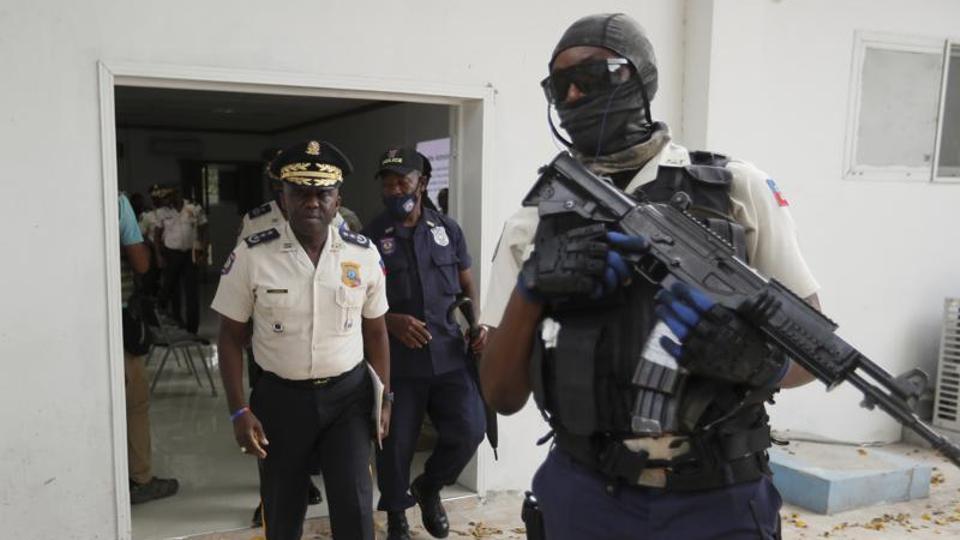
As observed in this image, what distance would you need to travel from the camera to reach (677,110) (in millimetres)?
5039

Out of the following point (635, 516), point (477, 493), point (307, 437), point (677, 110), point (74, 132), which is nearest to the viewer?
point (635, 516)

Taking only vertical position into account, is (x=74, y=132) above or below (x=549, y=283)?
above

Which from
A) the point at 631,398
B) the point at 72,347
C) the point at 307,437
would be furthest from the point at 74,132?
the point at 631,398

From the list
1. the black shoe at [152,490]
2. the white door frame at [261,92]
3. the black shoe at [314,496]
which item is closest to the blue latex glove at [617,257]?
the white door frame at [261,92]

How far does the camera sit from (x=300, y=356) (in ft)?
10.1

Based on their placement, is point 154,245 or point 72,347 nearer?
point 72,347

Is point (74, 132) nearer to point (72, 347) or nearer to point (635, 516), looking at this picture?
point (72, 347)

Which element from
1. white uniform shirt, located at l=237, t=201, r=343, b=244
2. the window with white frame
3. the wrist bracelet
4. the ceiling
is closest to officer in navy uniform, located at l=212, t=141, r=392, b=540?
the wrist bracelet

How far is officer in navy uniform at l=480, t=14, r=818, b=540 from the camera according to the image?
1551mm

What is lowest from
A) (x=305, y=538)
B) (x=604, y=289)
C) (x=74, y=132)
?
(x=305, y=538)

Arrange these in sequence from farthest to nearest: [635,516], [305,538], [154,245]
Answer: [154,245], [305,538], [635,516]

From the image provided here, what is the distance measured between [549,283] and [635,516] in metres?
0.54

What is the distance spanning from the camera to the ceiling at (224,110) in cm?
1004

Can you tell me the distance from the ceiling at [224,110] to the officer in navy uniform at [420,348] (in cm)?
460
